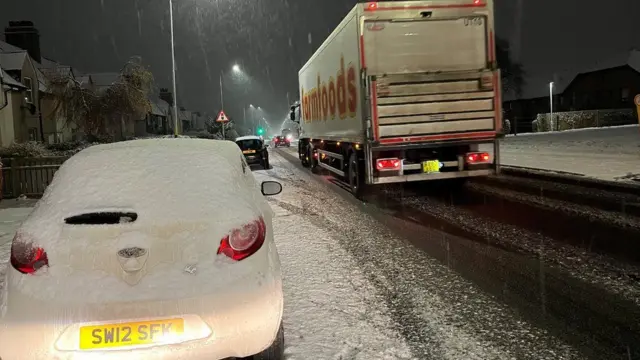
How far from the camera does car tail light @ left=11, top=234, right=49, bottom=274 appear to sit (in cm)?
308

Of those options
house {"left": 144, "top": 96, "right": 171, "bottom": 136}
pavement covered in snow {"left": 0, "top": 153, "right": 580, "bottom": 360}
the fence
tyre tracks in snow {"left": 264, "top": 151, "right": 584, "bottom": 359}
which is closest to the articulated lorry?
tyre tracks in snow {"left": 264, "top": 151, "right": 584, "bottom": 359}

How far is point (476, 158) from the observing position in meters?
10.9

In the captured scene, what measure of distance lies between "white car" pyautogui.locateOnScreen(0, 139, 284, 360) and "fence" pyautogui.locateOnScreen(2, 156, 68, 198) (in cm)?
1230

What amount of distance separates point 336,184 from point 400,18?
6.06 meters

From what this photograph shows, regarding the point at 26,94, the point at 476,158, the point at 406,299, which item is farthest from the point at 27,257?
the point at 26,94

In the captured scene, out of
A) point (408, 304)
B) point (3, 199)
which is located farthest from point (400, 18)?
point (3, 199)

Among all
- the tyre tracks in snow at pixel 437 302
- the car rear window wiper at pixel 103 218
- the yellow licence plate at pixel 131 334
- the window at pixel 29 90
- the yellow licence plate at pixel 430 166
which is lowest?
the tyre tracks in snow at pixel 437 302

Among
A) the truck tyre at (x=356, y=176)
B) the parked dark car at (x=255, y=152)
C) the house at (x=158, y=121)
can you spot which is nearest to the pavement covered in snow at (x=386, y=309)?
the truck tyre at (x=356, y=176)

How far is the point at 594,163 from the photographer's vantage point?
1438 centimetres

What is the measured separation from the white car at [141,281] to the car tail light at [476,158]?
814 centimetres

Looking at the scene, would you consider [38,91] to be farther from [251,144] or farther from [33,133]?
[251,144]

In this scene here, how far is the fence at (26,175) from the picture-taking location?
46.9 feet

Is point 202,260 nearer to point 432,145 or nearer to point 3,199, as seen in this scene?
point 432,145

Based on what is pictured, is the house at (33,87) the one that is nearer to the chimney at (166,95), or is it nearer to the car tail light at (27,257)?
the car tail light at (27,257)
